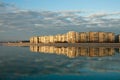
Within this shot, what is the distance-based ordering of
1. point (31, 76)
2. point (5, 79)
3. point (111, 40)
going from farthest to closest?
point (111, 40), point (31, 76), point (5, 79)

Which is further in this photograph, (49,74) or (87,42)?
(87,42)

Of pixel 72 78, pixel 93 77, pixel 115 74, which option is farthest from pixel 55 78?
pixel 115 74

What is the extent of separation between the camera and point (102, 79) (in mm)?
21422

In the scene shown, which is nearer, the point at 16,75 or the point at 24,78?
the point at 24,78

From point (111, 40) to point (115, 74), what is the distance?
5536 inches

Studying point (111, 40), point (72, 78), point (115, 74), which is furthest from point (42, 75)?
point (111, 40)

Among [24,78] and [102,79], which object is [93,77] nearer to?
[102,79]

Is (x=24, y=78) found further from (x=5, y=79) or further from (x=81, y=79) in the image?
(x=81, y=79)

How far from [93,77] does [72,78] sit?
1721 millimetres

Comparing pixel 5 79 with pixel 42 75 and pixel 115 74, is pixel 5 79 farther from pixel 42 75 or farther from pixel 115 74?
pixel 115 74

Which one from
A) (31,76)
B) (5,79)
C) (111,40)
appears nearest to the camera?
(5,79)

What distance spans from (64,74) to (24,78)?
384 cm

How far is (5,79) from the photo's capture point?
2100cm

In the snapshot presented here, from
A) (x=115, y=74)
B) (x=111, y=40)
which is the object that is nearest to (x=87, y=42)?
(x=111, y=40)
